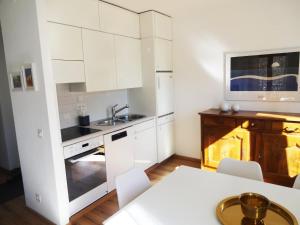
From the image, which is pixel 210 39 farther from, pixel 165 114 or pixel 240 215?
pixel 240 215

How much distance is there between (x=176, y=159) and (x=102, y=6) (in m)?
2.77

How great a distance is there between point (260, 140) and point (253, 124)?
22 cm

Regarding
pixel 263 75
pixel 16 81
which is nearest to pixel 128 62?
pixel 16 81

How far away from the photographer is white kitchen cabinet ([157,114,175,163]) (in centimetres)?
378

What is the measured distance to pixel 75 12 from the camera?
256 centimetres

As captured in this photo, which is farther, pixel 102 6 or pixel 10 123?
pixel 10 123

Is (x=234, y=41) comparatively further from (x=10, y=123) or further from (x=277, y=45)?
(x=10, y=123)

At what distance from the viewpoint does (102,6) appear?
289cm

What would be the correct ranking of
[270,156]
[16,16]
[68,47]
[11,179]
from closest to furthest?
1. [16,16]
2. [68,47]
3. [270,156]
4. [11,179]

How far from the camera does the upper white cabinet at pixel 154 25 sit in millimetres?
3410

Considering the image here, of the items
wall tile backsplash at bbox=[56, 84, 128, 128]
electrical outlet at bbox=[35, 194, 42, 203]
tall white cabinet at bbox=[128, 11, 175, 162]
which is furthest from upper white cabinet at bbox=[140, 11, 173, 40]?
electrical outlet at bbox=[35, 194, 42, 203]

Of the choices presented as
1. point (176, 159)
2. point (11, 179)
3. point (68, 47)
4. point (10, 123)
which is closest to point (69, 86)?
point (68, 47)

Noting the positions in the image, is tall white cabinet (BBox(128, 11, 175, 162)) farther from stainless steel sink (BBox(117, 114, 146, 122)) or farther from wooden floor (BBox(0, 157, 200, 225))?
wooden floor (BBox(0, 157, 200, 225))

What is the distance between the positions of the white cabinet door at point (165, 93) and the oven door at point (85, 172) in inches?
53.3
